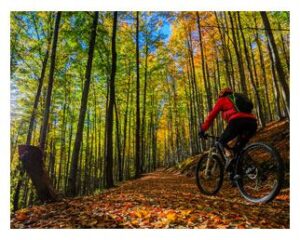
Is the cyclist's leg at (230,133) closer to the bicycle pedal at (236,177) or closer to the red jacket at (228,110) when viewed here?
the red jacket at (228,110)

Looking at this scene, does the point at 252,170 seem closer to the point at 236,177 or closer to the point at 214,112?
the point at 236,177

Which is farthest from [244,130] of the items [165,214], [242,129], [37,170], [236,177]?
[37,170]

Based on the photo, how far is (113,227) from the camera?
154 inches

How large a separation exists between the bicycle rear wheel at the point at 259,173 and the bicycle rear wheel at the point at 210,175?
0.66m

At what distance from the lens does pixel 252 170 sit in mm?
4426

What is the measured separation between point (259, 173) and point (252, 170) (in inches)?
5.6

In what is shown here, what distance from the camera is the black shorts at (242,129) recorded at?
14.5ft

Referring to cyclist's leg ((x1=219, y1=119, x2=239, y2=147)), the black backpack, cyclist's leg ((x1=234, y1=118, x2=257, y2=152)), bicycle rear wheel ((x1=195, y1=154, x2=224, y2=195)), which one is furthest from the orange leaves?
the black backpack

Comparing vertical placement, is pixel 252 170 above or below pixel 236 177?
above

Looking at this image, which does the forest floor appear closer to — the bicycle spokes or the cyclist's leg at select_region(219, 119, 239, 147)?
the bicycle spokes

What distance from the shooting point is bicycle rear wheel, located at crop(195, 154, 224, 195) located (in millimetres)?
5336

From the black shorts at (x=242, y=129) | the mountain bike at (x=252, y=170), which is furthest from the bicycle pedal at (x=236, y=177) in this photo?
→ the black shorts at (x=242, y=129)
